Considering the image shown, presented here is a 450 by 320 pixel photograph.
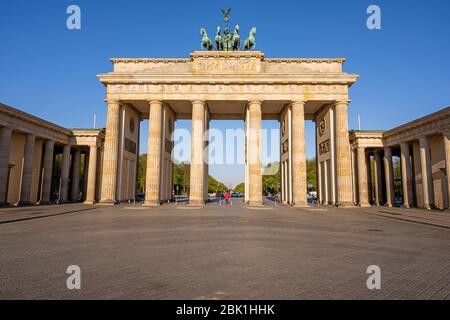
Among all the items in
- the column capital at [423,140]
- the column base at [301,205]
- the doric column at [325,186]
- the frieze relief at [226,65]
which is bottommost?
the column base at [301,205]

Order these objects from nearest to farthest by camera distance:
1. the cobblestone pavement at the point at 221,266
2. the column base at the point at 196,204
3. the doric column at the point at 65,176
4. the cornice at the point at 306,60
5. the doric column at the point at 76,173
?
the cobblestone pavement at the point at 221,266 → the column base at the point at 196,204 → the cornice at the point at 306,60 → the doric column at the point at 65,176 → the doric column at the point at 76,173

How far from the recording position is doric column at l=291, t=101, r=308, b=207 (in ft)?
104

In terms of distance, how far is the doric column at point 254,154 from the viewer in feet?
104

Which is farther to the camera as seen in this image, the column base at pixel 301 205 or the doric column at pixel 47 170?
the doric column at pixel 47 170

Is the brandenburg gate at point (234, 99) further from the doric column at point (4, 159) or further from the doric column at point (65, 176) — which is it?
the doric column at point (4, 159)

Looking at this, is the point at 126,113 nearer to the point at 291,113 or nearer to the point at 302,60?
the point at 291,113

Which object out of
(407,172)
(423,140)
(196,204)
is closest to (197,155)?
(196,204)

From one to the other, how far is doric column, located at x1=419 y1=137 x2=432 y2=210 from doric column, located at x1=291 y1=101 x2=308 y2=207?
13.1 metres

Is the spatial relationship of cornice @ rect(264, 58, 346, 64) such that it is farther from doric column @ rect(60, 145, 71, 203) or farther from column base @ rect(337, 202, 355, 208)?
doric column @ rect(60, 145, 71, 203)

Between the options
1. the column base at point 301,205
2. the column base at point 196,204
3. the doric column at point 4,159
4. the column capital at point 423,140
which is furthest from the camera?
the column base at point 301,205

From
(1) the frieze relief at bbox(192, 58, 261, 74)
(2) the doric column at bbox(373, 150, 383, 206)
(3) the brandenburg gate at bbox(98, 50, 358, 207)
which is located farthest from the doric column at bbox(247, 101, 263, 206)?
(2) the doric column at bbox(373, 150, 383, 206)

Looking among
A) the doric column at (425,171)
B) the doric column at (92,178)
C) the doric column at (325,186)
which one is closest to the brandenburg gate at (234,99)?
the doric column at (325,186)

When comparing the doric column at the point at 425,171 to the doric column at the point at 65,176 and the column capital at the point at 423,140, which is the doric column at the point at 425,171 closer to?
the column capital at the point at 423,140

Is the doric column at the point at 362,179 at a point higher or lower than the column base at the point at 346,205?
higher
